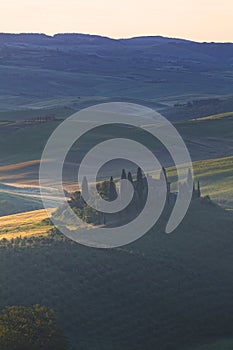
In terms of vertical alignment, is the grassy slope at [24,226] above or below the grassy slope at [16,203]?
above

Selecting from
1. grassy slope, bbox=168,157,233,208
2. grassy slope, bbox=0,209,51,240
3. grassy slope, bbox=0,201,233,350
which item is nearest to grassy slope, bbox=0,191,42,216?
grassy slope, bbox=0,209,51,240

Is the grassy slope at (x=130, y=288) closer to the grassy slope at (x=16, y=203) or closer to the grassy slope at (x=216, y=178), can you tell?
the grassy slope at (x=216, y=178)

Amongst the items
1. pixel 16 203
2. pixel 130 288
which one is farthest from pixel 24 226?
pixel 16 203

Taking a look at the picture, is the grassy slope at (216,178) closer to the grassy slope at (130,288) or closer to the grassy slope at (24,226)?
the grassy slope at (24,226)

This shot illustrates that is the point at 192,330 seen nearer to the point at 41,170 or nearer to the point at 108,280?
the point at 108,280

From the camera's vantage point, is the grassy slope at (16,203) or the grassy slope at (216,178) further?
the grassy slope at (16,203)

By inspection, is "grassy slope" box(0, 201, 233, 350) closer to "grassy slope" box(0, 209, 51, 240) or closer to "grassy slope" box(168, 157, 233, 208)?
"grassy slope" box(0, 209, 51, 240)

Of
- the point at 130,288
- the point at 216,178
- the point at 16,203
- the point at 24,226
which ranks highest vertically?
the point at 24,226

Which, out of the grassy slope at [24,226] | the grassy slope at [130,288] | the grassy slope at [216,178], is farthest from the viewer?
the grassy slope at [216,178]

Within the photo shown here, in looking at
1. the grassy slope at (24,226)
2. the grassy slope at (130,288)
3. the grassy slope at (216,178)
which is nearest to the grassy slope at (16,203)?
the grassy slope at (24,226)

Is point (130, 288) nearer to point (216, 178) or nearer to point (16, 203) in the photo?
point (16, 203)

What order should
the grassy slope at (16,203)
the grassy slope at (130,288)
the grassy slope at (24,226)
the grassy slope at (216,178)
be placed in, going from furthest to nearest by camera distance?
the grassy slope at (16,203) < the grassy slope at (216,178) < the grassy slope at (24,226) < the grassy slope at (130,288)
